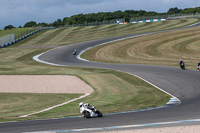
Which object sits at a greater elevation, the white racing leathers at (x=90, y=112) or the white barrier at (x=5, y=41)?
the white barrier at (x=5, y=41)

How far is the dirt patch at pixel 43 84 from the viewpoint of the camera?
26375 mm

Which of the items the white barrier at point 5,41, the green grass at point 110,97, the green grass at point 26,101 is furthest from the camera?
the white barrier at point 5,41

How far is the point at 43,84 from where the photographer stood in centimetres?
2923

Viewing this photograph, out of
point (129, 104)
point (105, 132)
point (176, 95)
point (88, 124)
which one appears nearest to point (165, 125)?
point (105, 132)

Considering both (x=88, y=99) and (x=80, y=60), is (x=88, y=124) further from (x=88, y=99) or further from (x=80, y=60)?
(x=80, y=60)

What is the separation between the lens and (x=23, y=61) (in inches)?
2122

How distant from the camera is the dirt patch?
26.4 meters

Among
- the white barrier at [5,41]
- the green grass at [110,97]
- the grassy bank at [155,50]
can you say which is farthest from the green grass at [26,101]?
the white barrier at [5,41]

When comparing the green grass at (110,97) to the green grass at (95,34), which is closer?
the green grass at (110,97)

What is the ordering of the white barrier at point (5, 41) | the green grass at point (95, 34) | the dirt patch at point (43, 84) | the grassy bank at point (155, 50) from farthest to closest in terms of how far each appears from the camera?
1. the white barrier at point (5, 41)
2. the green grass at point (95, 34)
3. the grassy bank at point (155, 50)
4. the dirt patch at point (43, 84)

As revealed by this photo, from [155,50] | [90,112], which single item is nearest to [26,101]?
[90,112]

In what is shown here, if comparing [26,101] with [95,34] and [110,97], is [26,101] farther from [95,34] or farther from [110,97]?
[95,34]

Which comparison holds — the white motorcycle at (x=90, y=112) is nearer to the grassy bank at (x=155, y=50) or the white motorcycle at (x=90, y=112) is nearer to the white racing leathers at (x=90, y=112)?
the white racing leathers at (x=90, y=112)

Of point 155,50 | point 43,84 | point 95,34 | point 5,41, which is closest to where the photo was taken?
point 43,84
